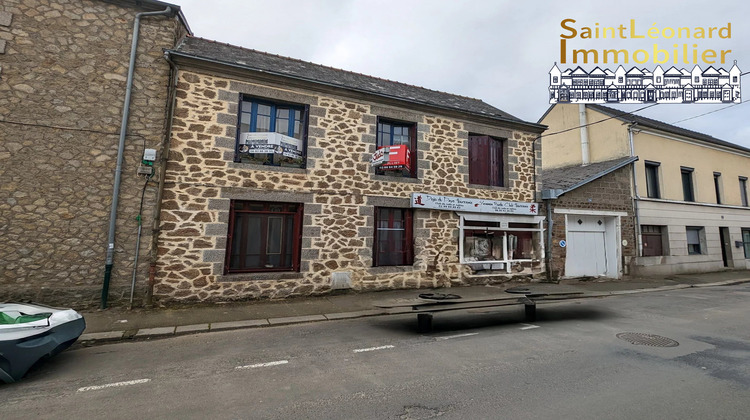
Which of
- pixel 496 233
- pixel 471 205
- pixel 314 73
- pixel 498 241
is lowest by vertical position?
pixel 498 241

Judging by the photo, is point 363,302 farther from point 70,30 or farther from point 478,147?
point 70,30

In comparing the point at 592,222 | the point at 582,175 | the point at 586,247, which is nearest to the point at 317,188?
the point at 586,247

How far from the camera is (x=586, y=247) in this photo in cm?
1199

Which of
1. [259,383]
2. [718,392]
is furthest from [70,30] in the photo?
[718,392]

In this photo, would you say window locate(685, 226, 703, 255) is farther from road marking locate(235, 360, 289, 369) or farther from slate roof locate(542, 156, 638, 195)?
road marking locate(235, 360, 289, 369)

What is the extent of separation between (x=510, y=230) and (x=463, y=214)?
6.27 feet

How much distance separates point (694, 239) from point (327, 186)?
17.2 m

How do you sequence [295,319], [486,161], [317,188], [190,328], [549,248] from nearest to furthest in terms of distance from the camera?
[190,328], [295,319], [317,188], [486,161], [549,248]

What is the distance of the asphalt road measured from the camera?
298 cm

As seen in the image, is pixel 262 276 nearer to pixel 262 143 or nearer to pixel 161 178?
pixel 161 178

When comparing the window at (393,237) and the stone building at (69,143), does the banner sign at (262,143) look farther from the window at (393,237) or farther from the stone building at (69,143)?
the window at (393,237)

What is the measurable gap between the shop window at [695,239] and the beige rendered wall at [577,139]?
17.1 feet

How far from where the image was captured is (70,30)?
6914 mm

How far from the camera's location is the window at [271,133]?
25.9 ft
